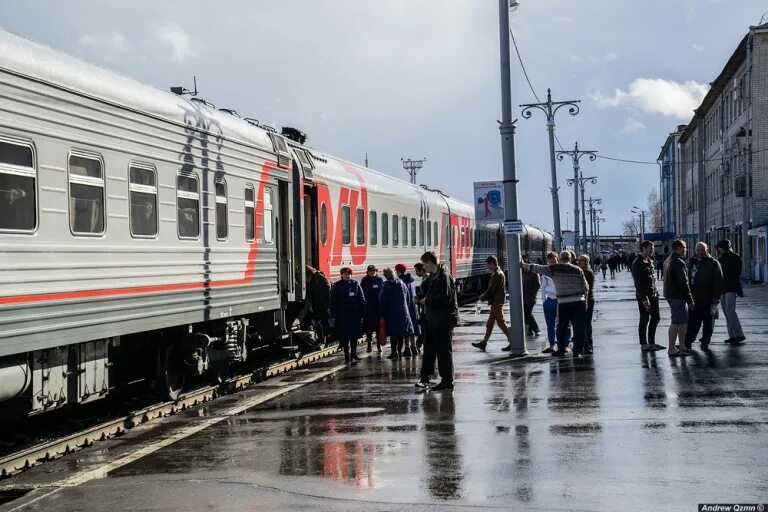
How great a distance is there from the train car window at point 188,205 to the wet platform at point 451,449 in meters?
2.02

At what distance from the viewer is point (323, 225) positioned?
20047 mm

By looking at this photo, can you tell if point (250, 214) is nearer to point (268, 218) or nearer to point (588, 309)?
point (268, 218)

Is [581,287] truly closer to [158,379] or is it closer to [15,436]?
[158,379]

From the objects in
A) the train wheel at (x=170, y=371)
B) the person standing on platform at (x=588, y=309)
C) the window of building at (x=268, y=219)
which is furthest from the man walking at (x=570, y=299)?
the train wheel at (x=170, y=371)

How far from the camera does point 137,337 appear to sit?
42.7 ft

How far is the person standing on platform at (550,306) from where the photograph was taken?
19.5 meters

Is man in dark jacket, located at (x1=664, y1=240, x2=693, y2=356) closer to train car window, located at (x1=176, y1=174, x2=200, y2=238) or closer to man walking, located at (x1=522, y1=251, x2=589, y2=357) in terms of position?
man walking, located at (x1=522, y1=251, x2=589, y2=357)

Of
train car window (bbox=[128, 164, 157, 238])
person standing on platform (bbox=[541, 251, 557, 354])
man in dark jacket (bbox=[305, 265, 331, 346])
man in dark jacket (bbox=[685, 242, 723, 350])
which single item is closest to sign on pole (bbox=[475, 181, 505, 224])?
person standing on platform (bbox=[541, 251, 557, 354])

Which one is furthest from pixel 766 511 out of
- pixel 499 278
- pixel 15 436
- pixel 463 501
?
pixel 499 278

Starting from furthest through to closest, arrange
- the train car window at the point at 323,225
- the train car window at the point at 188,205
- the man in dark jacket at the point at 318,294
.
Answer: the train car window at the point at 323,225, the man in dark jacket at the point at 318,294, the train car window at the point at 188,205

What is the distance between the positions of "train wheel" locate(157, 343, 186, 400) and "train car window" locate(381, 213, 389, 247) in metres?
12.0

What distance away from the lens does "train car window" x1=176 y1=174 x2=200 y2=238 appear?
13062mm

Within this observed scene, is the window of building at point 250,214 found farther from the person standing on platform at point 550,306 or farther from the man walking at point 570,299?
the person standing on platform at point 550,306

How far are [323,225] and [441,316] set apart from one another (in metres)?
5.91
